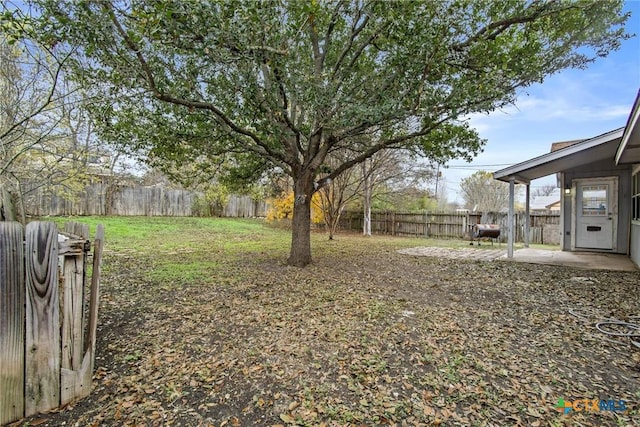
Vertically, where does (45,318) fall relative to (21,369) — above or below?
above

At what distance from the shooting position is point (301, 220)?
6.53 meters

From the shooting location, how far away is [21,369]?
6.40 ft

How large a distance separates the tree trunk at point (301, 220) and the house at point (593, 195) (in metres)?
5.25

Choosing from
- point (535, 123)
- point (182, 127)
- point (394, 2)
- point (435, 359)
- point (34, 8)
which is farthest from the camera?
point (535, 123)

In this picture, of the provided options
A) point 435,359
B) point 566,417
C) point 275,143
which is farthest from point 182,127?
point 566,417

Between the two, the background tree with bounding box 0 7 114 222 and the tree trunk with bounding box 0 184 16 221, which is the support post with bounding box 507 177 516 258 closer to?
the background tree with bounding box 0 7 114 222

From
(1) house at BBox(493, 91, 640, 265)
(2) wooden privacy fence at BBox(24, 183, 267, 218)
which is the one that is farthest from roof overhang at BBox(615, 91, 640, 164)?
(2) wooden privacy fence at BBox(24, 183, 267, 218)

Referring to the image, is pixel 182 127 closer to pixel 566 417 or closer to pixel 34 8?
pixel 34 8

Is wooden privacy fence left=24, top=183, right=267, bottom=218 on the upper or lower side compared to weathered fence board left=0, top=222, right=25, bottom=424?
upper

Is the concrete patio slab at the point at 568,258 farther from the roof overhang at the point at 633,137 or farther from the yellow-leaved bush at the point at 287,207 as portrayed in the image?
the yellow-leaved bush at the point at 287,207

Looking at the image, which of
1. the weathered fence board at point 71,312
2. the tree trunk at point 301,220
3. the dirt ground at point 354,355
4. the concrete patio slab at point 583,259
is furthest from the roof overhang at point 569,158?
the weathered fence board at point 71,312

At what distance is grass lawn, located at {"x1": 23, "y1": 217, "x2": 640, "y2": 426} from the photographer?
6.93ft

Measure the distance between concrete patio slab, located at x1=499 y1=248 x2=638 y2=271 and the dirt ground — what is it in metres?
2.17

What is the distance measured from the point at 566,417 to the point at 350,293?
291 cm
